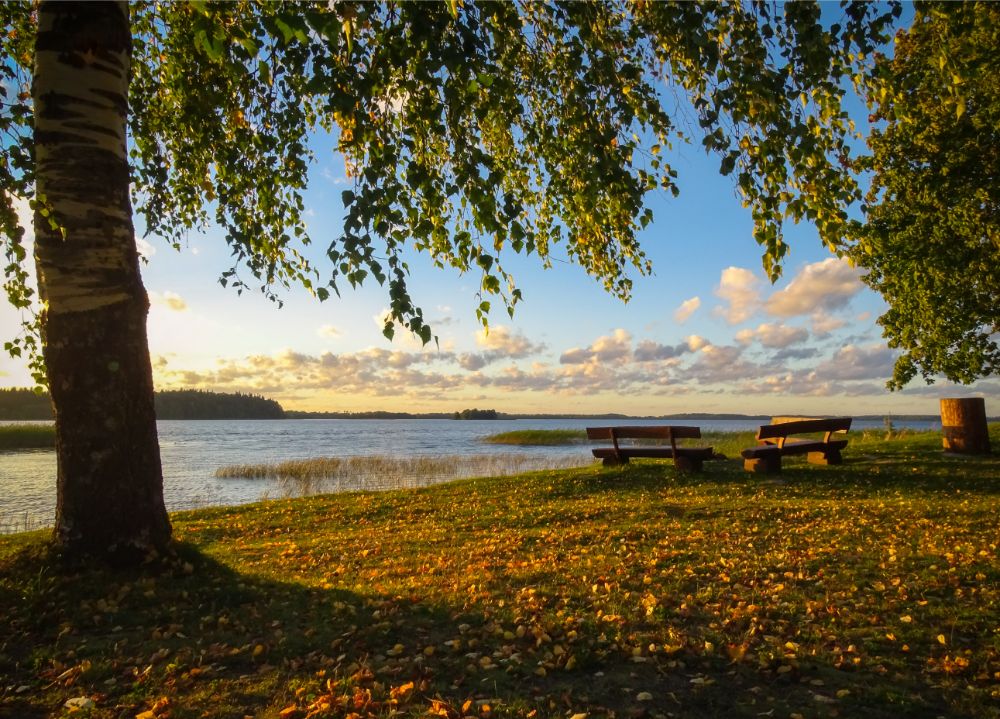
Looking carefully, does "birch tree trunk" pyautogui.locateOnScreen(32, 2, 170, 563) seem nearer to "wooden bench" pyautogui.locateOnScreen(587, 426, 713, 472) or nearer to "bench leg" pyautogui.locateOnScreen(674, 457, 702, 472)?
"wooden bench" pyautogui.locateOnScreen(587, 426, 713, 472)

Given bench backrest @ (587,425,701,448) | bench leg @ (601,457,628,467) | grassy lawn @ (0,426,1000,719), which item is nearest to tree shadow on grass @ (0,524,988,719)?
grassy lawn @ (0,426,1000,719)

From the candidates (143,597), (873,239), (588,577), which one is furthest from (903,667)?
(143,597)

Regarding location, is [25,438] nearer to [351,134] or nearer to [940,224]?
[351,134]

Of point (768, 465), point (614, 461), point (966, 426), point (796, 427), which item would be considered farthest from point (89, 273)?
point (966, 426)

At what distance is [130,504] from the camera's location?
22.8ft

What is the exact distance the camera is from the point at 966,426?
17953mm

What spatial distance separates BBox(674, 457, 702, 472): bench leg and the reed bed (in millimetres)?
7499

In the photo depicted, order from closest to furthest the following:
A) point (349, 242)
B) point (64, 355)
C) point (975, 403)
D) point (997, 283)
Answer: point (349, 242), point (64, 355), point (975, 403), point (997, 283)

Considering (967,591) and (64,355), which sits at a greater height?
(64,355)

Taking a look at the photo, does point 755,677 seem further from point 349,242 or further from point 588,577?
point 349,242

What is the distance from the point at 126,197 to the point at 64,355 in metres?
1.93

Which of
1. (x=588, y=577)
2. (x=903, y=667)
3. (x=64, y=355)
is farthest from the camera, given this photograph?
(x=588, y=577)

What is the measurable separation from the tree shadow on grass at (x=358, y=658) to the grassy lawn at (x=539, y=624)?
0.07 ft

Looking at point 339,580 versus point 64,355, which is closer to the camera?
point 64,355
